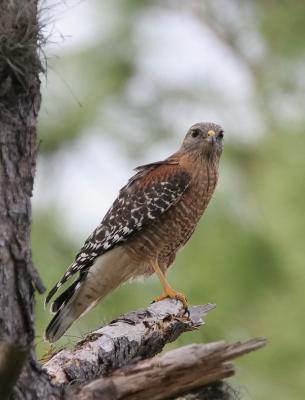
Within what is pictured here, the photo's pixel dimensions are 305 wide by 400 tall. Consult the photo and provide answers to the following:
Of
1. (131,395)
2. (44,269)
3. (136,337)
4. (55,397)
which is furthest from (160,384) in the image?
(44,269)

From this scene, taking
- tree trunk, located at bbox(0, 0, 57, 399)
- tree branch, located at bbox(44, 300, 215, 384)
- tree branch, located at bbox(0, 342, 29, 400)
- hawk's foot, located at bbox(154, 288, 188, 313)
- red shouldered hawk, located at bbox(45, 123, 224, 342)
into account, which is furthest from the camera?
red shouldered hawk, located at bbox(45, 123, 224, 342)

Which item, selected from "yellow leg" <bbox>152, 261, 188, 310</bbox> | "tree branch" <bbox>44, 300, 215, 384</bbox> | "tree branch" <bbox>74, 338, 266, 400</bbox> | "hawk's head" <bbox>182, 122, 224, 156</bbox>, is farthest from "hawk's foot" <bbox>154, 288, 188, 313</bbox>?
"tree branch" <bbox>74, 338, 266, 400</bbox>

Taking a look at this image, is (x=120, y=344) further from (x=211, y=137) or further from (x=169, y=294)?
(x=211, y=137)

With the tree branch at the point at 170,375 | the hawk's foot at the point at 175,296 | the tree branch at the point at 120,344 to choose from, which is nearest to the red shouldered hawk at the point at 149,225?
the hawk's foot at the point at 175,296

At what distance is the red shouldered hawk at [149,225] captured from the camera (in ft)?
22.9

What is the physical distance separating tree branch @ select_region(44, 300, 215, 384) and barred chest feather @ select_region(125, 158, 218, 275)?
1289mm

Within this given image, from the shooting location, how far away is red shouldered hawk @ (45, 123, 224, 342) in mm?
6977

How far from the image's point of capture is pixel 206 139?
24.1 feet

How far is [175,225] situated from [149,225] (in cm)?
18

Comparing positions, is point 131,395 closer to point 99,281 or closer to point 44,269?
point 99,281

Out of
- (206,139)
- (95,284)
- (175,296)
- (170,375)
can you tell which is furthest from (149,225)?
(170,375)

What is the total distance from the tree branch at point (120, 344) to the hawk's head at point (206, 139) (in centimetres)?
180

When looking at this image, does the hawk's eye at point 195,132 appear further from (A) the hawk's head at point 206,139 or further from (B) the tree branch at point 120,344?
(B) the tree branch at point 120,344

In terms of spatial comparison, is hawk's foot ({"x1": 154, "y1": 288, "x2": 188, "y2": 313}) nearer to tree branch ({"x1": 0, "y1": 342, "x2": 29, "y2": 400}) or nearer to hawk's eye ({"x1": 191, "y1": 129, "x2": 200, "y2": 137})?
hawk's eye ({"x1": 191, "y1": 129, "x2": 200, "y2": 137})
